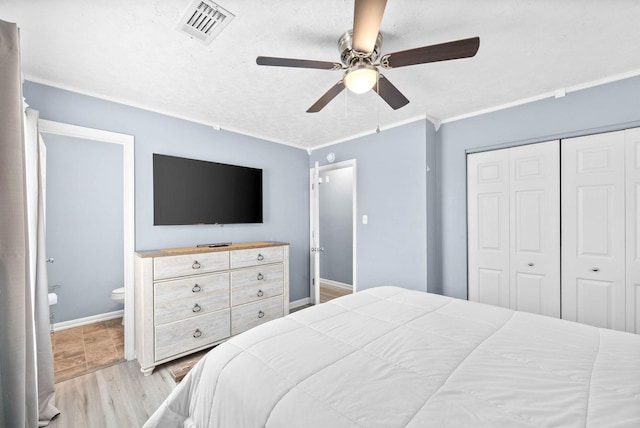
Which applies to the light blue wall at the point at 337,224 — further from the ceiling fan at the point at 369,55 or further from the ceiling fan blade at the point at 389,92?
the ceiling fan at the point at 369,55

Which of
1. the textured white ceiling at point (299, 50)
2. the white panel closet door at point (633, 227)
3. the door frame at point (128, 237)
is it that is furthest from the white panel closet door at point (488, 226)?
the door frame at point (128, 237)

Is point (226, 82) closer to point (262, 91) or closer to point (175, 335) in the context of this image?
point (262, 91)

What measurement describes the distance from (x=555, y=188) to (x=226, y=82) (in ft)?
9.53

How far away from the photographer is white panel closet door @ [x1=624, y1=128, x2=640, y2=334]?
208cm

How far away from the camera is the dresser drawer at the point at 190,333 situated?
2312 millimetres

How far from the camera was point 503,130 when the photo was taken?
8.75ft

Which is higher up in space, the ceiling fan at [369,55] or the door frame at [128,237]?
the ceiling fan at [369,55]

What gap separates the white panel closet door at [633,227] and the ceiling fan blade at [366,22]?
2260 millimetres

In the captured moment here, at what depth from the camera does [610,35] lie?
5.42 feet

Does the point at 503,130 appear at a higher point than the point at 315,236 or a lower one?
higher

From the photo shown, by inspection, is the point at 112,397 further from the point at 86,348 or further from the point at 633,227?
the point at 633,227

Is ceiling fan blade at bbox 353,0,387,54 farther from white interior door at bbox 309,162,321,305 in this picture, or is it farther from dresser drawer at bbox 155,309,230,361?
dresser drawer at bbox 155,309,230,361

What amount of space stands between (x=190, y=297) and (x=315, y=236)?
161 cm

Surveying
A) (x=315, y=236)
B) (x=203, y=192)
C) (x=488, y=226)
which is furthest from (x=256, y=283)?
(x=488, y=226)
